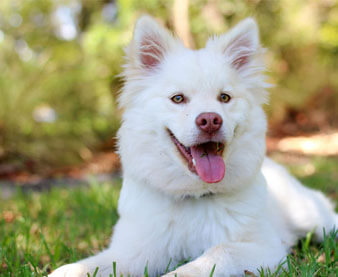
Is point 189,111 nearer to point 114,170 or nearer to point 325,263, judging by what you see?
point 325,263

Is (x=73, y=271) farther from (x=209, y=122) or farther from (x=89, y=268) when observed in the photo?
(x=209, y=122)

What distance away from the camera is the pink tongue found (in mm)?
2414

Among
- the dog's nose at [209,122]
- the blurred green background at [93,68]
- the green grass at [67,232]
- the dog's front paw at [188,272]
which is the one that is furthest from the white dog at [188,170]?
the blurred green background at [93,68]

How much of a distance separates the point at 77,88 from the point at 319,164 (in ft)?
18.1

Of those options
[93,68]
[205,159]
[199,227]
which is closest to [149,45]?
[205,159]

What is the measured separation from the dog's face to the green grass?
72cm

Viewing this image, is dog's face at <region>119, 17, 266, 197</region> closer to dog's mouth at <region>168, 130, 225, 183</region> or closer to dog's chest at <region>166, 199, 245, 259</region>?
dog's mouth at <region>168, 130, 225, 183</region>

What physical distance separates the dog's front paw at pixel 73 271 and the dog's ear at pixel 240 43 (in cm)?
182

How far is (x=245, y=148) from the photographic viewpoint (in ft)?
8.84

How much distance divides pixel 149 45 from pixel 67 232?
6.57 ft

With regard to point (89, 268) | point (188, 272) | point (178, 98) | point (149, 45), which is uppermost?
point (149, 45)

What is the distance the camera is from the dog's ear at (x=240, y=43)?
290cm

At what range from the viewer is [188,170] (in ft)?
8.19

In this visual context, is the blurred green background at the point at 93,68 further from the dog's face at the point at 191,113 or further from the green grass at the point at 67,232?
the dog's face at the point at 191,113
